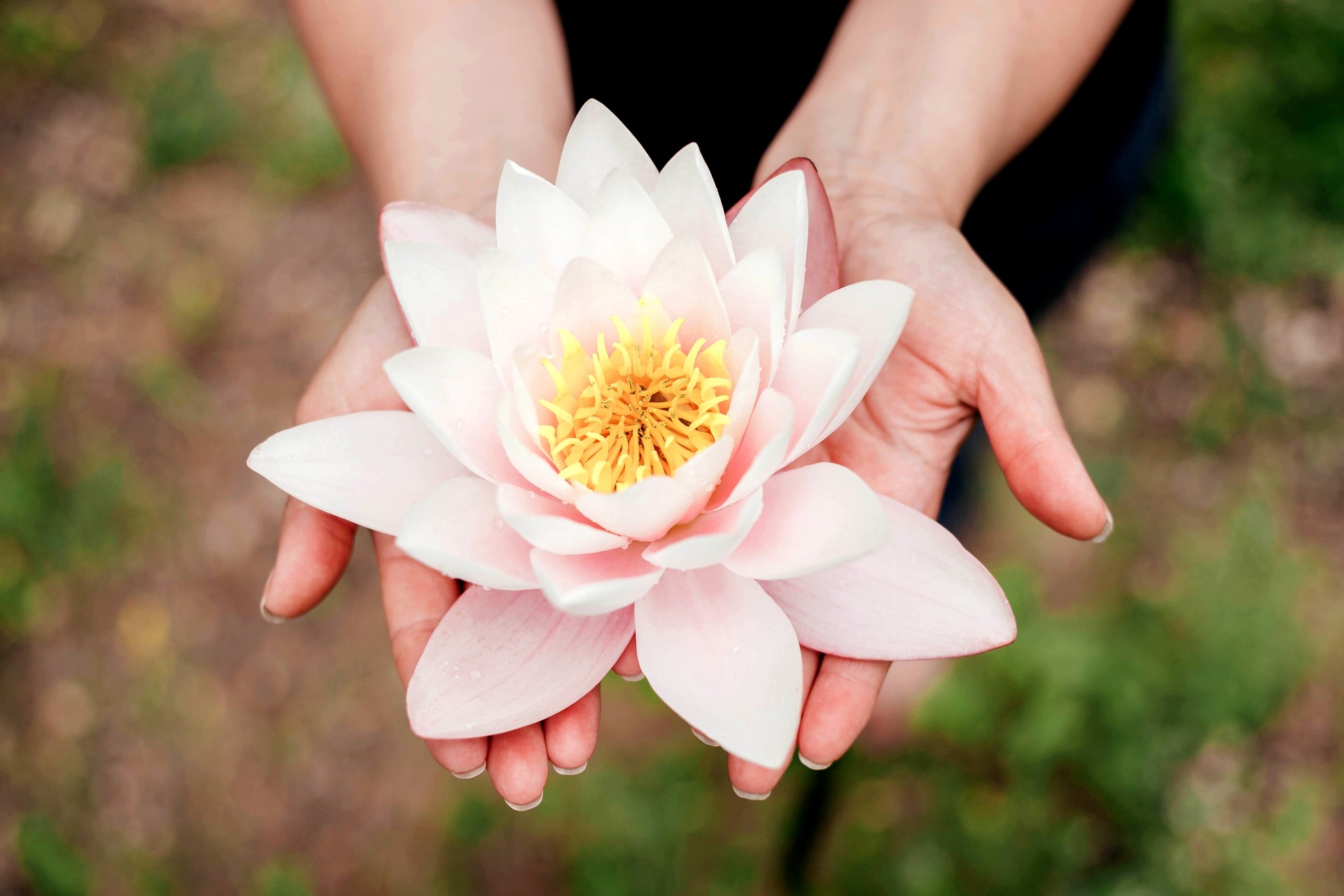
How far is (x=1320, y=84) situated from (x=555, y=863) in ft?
13.8

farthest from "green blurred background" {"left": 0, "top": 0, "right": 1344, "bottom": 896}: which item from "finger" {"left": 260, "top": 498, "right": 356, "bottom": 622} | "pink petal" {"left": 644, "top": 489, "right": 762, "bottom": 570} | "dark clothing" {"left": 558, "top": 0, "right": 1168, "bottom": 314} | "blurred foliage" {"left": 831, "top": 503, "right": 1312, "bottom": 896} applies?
"pink petal" {"left": 644, "top": 489, "right": 762, "bottom": 570}

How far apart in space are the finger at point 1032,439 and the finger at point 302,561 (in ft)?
4.15

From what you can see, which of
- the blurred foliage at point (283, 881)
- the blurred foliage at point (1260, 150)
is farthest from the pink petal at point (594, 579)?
the blurred foliage at point (1260, 150)

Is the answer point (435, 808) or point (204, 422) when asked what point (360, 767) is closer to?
point (435, 808)

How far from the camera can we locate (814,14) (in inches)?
95.0

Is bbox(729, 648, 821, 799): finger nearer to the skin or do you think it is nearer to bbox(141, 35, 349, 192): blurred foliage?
the skin

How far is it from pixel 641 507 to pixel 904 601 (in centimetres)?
51

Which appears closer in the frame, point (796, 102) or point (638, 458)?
point (638, 458)

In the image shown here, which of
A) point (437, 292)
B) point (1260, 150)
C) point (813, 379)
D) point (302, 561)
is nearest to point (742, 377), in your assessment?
point (813, 379)

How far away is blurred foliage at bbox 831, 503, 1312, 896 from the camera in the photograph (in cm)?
291

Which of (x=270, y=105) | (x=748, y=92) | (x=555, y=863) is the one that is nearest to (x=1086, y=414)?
(x=748, y=92)

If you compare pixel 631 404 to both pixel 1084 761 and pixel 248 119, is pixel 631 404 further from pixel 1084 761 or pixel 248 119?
pixel 248 119

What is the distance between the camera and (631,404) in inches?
69.8

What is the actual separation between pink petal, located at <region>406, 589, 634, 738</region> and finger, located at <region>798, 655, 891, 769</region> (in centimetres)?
36
